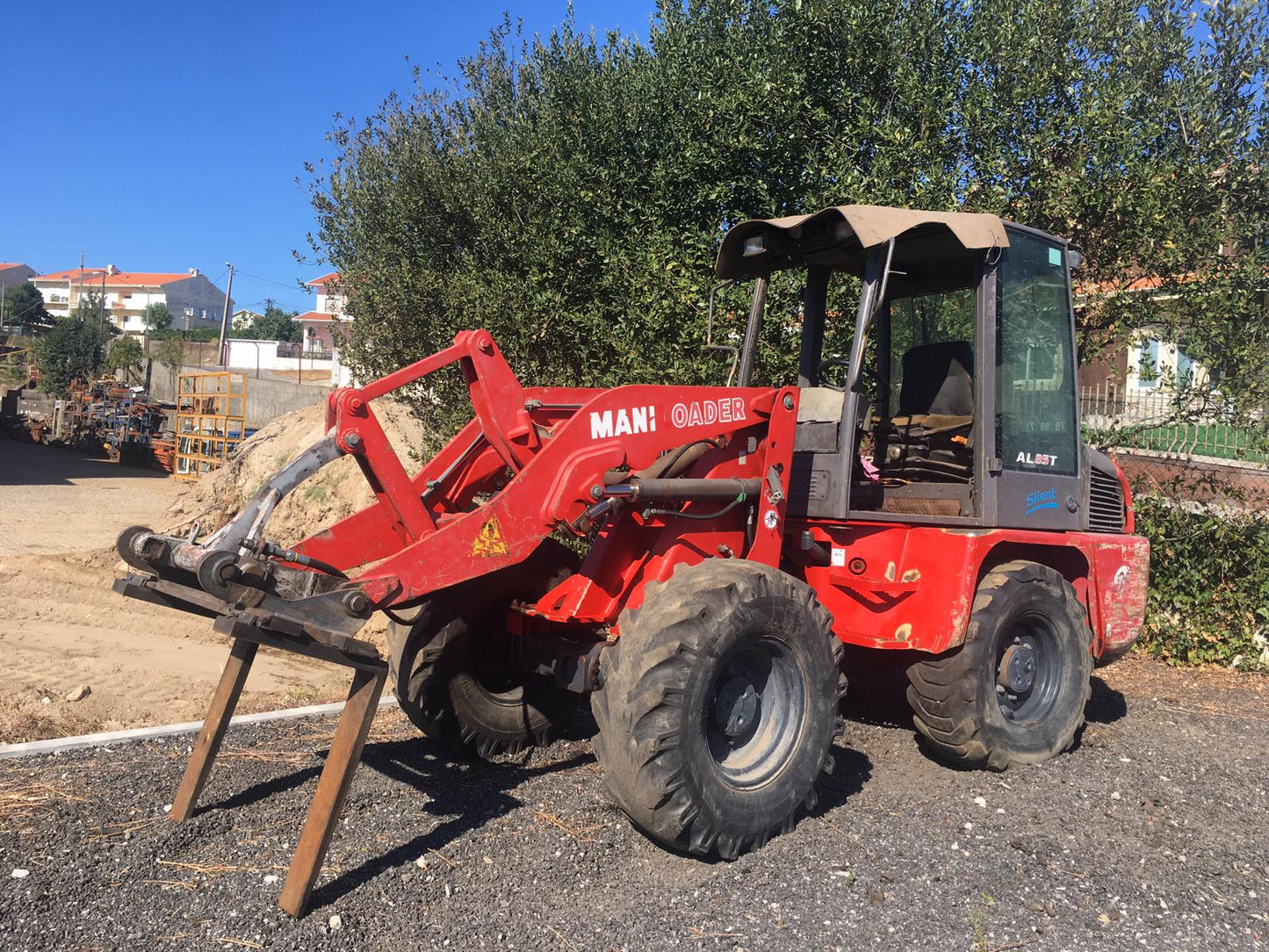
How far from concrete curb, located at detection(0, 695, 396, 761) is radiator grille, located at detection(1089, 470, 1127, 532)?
14.7 ft

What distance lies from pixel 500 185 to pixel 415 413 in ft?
8.78

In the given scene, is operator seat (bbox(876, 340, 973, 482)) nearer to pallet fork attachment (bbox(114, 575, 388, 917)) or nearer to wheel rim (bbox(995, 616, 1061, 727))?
wheel rim (bbox(995, 616, 1061, 727))

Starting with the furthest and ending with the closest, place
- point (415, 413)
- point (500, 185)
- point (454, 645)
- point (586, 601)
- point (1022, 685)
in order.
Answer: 1. point (415, 413)
2. point (500, 185)
3. point (1022, 685)
4. point (454, 645)
5. point (586, 601)

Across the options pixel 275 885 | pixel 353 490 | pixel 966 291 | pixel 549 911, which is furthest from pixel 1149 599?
pixel 353 490

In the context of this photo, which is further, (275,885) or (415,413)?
(415,413)

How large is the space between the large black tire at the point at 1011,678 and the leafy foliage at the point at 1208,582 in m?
3.24

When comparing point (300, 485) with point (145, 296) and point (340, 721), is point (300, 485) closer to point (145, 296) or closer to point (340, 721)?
point (340, 721)

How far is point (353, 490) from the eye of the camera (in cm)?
1175

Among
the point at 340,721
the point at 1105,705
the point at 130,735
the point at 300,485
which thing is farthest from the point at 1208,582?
the point at 300,485

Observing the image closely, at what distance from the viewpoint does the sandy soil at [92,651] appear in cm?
632

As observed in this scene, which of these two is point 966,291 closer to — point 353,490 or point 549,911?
point 549,911

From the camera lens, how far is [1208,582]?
26.9 ft

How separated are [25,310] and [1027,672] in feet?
277

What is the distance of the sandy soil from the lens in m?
6.32
